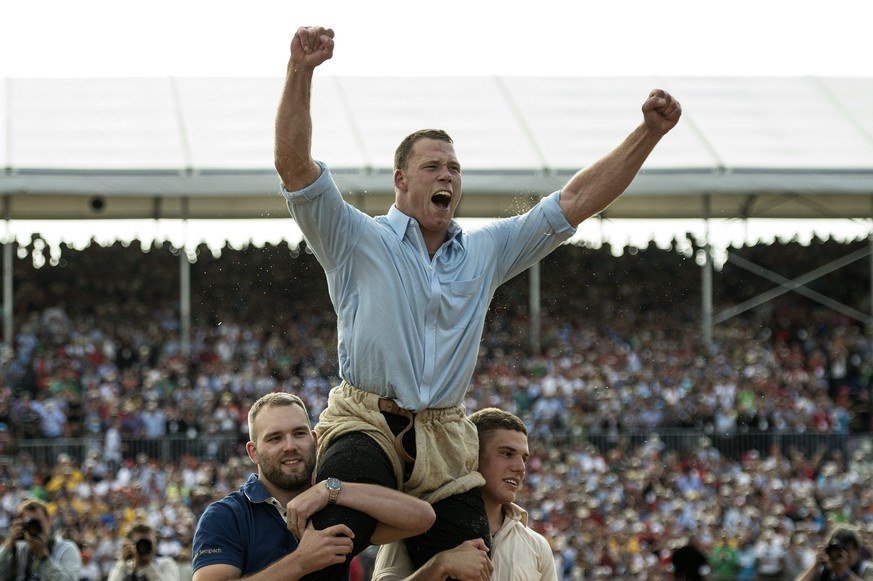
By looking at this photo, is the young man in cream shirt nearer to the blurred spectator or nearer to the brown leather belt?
the brown leather belt

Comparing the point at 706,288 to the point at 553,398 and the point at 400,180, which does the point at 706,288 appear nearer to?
the point at 553,398

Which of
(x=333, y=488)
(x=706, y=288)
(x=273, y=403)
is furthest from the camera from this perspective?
(x=706, y=288)

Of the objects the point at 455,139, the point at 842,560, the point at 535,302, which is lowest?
the point at 842,560

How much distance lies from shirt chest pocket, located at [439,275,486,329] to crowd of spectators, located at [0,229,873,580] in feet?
29.8

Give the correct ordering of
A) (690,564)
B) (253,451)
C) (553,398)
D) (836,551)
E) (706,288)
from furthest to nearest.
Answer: (706,288), (553,398), (836,551), (690,564), (253,451)

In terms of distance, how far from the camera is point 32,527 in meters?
7.92

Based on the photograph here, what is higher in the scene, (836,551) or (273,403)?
(273,403)

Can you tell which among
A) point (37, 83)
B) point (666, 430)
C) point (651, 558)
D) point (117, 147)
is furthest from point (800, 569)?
point (37, 83)

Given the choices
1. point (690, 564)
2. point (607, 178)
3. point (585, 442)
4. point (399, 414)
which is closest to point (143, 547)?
point (690, 564)

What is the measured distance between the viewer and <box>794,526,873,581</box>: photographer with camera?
7.27 metres

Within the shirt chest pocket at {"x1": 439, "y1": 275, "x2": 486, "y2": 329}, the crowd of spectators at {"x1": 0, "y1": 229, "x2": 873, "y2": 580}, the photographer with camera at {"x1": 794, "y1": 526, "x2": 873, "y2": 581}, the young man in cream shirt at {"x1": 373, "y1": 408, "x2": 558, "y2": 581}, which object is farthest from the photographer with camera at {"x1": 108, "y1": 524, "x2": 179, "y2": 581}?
the crowd of spectators at {"x1": 0, "y1": 229, "x2": 873, "y2": 580}

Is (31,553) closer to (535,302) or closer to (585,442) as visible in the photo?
(585,442)

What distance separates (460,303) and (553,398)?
1479 centimetres

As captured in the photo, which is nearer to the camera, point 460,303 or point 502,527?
point 460,303
